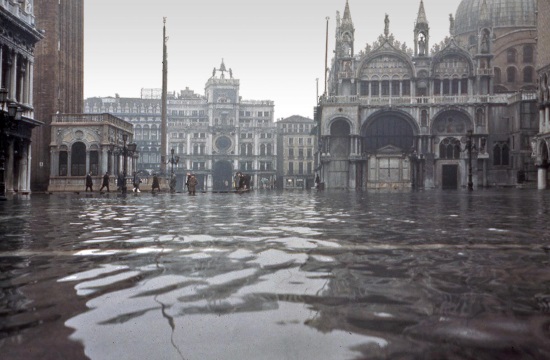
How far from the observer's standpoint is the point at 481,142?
150 feet

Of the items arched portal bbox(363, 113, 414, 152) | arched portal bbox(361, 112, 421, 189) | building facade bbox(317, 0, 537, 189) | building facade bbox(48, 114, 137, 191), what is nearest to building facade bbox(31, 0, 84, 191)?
building facade bbox(48, 114, 137, 191)

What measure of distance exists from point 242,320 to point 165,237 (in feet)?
10.7

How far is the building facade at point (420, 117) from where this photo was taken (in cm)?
4669

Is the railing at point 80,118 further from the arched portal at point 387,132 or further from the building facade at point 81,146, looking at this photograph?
the arched portal at point 387,132

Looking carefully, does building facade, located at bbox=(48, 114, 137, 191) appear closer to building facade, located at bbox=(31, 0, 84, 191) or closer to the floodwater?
building facade, located at bbox=(31, 0, 84, 191)

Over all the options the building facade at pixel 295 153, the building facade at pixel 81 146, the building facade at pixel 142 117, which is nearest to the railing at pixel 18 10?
the building facade at pixel 81 146

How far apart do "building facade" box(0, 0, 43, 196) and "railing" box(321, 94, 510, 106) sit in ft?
86.7

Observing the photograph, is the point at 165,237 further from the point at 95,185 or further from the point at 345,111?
the point at 345,111

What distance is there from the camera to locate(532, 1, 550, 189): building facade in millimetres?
36969

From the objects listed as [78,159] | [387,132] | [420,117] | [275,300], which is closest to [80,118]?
[78,159]

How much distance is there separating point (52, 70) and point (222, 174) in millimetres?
48656

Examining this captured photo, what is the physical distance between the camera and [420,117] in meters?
47.4

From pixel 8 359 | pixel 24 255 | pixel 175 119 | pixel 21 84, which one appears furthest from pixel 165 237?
pixel 175 119

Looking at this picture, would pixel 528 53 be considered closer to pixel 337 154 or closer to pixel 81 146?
pixel 337 154
